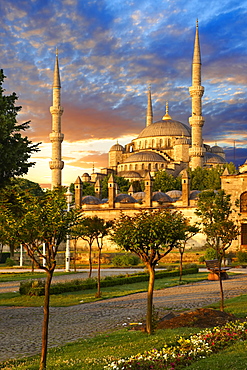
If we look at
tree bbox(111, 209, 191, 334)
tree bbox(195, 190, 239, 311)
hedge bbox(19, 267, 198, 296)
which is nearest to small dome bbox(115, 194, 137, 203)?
hedge bbox(19, 267, 198, 296)

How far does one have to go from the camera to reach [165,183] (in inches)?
2886

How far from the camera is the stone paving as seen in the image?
10625mm

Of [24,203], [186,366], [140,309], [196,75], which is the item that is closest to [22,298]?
[140,309]

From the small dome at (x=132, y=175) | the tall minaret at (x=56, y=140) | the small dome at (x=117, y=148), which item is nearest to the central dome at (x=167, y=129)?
the small dome at (x=117, y=148)

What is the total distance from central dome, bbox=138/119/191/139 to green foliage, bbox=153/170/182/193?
25.8 metres

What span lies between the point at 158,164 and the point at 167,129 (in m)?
14.3

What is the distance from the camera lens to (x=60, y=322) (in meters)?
13.0

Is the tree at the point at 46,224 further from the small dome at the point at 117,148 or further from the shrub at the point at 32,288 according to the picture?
the small dome at the point at 117,148

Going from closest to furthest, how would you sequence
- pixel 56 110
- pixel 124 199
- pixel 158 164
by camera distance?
pixel 124 199, pixel 56 110, pixel 158 164

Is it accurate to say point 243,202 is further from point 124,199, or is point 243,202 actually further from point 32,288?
point 32,288

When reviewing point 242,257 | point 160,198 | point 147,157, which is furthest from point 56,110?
point 242,257

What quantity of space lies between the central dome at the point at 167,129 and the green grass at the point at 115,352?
296 ft

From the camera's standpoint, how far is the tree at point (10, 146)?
14414mm

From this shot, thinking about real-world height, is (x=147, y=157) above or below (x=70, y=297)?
above
